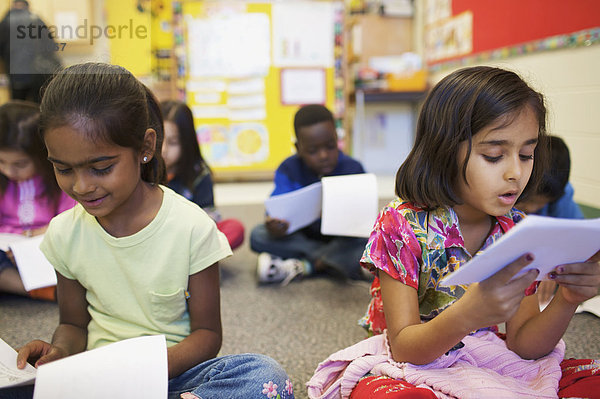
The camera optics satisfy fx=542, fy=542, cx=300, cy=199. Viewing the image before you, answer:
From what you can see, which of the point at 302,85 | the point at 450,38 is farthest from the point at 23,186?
the point at 450,38

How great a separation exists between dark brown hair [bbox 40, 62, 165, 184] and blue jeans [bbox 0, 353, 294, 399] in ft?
1.07

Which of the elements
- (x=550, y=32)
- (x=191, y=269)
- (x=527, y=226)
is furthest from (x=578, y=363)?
(x=550, y=32)

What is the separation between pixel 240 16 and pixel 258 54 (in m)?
0.27

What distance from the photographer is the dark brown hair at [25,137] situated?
1435 millimetres

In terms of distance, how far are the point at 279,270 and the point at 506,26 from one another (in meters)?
1.72

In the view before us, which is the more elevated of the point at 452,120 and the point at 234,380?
the point at 452,120

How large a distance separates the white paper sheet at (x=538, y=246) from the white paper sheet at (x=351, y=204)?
28.5 inches

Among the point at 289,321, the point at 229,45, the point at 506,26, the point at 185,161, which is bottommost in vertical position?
the point at 289,321

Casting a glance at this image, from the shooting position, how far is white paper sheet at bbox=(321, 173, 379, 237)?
1300mm

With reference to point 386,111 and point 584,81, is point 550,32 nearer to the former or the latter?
point 584,81

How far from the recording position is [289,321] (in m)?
1.31

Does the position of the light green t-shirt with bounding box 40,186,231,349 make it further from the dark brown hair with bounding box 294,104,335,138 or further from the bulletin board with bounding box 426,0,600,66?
the bulletin board with bounding box 426,0,600,66

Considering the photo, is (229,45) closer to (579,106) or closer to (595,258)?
(579,106)

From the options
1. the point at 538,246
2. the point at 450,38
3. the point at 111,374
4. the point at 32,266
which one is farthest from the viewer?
the point at 450,38
